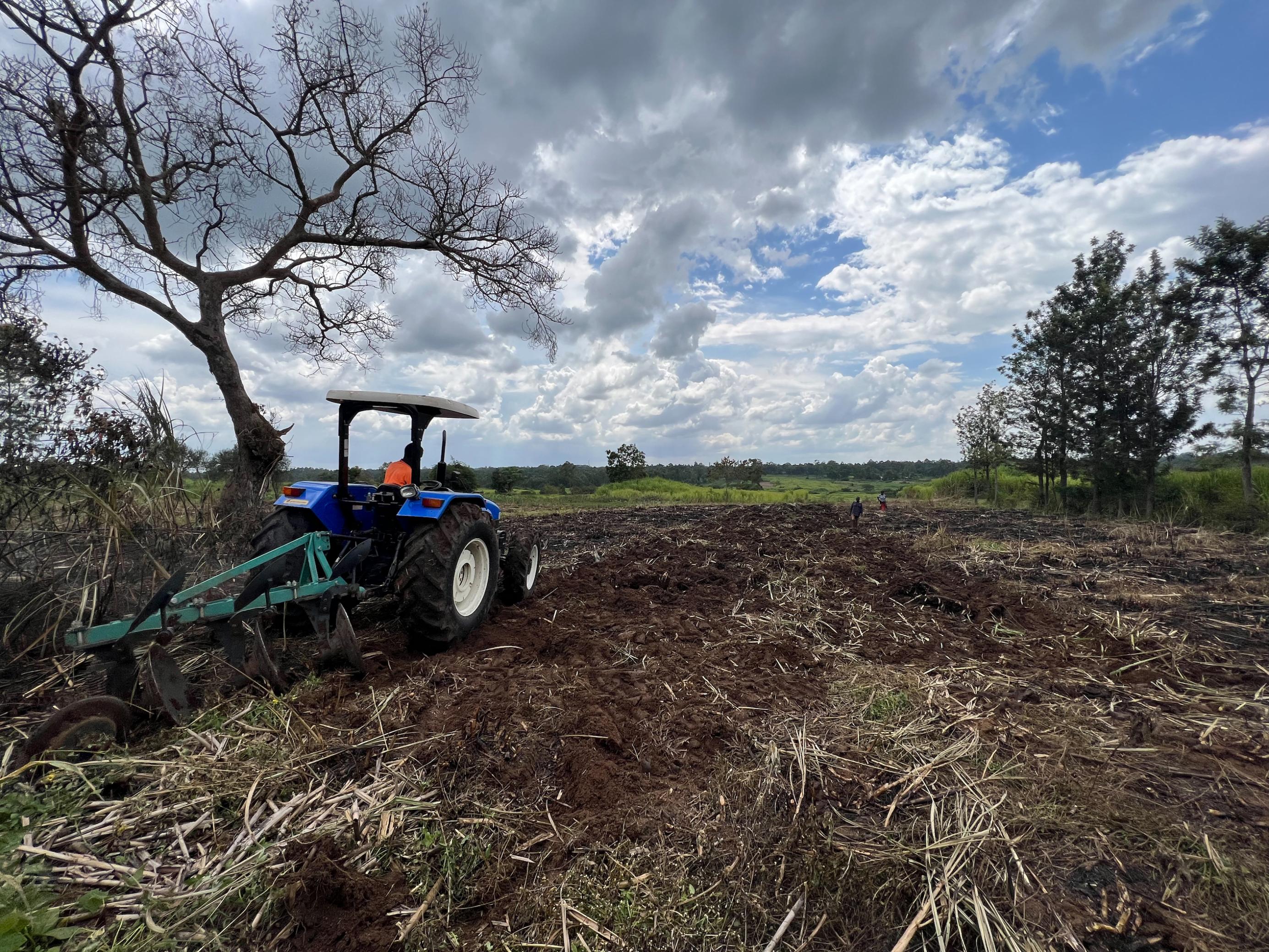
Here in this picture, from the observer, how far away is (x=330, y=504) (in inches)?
183

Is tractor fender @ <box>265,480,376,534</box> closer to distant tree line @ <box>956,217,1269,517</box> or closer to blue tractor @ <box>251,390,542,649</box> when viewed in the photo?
blue tractor @ <box>251,390,542,649</box>

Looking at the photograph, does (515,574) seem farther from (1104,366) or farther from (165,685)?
(1104,366)

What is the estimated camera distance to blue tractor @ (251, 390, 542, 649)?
397 centimetres

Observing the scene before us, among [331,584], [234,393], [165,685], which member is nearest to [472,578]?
[331,584]

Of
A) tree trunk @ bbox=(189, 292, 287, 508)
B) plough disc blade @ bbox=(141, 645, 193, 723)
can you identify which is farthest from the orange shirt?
tree trunk @ bbox=(189, 292, 287, 508)

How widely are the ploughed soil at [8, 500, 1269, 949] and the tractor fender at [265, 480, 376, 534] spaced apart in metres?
0.84

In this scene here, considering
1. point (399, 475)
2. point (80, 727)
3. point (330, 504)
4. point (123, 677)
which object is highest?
point (399, 475)

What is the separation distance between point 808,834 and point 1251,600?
7364 mm

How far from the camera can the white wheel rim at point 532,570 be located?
19.5 ft

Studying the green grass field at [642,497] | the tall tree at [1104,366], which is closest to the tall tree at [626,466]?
the green grass field at [642,497]

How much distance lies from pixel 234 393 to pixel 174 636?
868cm

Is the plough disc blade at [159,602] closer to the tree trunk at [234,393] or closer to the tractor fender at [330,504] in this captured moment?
the tractor fender at [330,504]

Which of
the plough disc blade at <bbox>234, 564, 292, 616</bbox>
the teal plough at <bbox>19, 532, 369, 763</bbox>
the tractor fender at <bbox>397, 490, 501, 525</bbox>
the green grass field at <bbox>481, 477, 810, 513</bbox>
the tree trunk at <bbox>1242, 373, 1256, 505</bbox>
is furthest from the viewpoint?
the green grass field at <bbox>481, 477, 810, 513</bbox>

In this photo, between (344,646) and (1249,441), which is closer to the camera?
(344,646)
